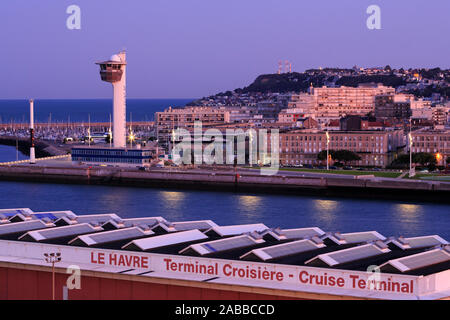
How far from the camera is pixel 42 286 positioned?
504 inches

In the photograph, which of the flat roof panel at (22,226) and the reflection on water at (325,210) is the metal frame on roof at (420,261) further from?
the reflection on water at (325,210)

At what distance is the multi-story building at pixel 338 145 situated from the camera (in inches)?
1806

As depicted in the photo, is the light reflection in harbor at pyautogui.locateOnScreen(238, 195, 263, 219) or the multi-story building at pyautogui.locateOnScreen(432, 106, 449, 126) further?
the multi-story building at pyautogui.locateOnScreen(432, 106, 449, 126)

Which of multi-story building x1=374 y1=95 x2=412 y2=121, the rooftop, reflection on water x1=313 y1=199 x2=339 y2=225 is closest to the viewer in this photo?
the rooftop

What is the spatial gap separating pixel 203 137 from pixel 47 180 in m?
15.2

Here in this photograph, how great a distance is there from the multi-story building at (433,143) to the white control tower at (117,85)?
15381 mm

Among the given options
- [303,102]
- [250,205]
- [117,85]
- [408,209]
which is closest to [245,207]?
[250,205]

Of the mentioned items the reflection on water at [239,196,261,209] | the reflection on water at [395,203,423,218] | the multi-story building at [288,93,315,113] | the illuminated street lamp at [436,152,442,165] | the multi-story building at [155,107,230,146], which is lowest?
the reflection on water at [395,203,423,218]

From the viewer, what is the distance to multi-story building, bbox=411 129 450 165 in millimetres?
45844

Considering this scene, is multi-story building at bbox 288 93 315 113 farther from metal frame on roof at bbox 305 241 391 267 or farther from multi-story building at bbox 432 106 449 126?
metal frame on roof at bbox 305 241 391 267

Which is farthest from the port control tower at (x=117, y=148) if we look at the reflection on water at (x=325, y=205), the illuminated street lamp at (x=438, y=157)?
the illuminated street lamp at (x=438, y=157)

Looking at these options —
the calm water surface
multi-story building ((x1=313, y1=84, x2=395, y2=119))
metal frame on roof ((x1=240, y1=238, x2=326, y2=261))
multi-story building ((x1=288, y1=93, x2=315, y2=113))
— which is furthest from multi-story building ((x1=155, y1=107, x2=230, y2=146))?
metal frame on roof ((x1=240, y1=238, x2=326, y2=261))

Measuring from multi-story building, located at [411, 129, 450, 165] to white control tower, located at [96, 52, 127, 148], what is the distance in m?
15.4
